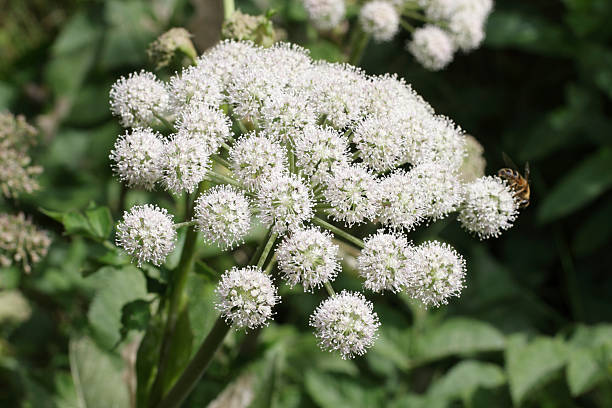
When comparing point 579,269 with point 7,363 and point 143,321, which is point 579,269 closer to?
point 143,321

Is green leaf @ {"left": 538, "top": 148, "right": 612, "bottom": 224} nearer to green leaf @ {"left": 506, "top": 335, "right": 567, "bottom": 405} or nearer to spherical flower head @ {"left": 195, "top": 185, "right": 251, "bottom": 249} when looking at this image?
green leaf @ {"left": 506, "top": 335, "right": 567, "bottom": 405}

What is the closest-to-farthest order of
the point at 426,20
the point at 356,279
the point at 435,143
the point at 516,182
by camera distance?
the point at 435,143 → the point at 516,182 → the point at 426,20 → the point at 356,279

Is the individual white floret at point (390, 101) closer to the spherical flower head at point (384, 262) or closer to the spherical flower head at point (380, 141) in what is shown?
the spherical flower head at point (380, 141)

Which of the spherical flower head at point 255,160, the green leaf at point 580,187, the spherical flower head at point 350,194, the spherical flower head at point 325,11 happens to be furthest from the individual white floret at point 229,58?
the green leaf at point 580,187

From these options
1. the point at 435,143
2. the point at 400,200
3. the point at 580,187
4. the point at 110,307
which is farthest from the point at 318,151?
the point at 580,187

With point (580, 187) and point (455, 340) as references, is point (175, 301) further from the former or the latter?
point (580, 187)

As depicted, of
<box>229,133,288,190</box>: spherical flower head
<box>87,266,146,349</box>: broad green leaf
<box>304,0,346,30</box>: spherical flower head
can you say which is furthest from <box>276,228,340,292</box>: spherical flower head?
<box>304,0,346,30</box>: spherical flower head
